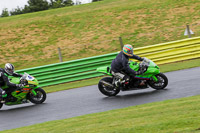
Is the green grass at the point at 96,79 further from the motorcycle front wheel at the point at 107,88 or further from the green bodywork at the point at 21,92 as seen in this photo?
the motorcycle front wheel at the point at 107,88

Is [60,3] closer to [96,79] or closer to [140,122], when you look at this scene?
[96,79]

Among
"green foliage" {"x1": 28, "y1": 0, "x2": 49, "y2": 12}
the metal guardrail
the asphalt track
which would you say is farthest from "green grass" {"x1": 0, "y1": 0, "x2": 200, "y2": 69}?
"green foliage" {"x1": 28, "y1": 0, "x2": 49, "y2": 12}

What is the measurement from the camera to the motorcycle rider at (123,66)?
10141 mm

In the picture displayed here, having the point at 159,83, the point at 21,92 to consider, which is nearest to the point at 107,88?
the point at 159,83

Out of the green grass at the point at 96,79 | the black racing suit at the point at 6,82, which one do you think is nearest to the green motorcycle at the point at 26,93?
the black racing suit at the point at 6,82

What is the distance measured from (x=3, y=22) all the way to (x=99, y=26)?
464 inches

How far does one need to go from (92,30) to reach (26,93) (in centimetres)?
1910

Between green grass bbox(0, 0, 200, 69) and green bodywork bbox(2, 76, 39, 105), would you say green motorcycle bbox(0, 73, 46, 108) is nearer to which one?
green bodywork bbox(2, 76, 39, 105)

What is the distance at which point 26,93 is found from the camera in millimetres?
11031

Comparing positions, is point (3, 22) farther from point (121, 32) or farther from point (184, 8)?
point (184, 8)

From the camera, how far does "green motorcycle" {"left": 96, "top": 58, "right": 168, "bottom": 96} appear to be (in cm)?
1017

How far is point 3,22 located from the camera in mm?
35625

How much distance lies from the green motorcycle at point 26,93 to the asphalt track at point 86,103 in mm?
312

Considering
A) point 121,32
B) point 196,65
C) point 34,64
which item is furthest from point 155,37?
point 196,65
